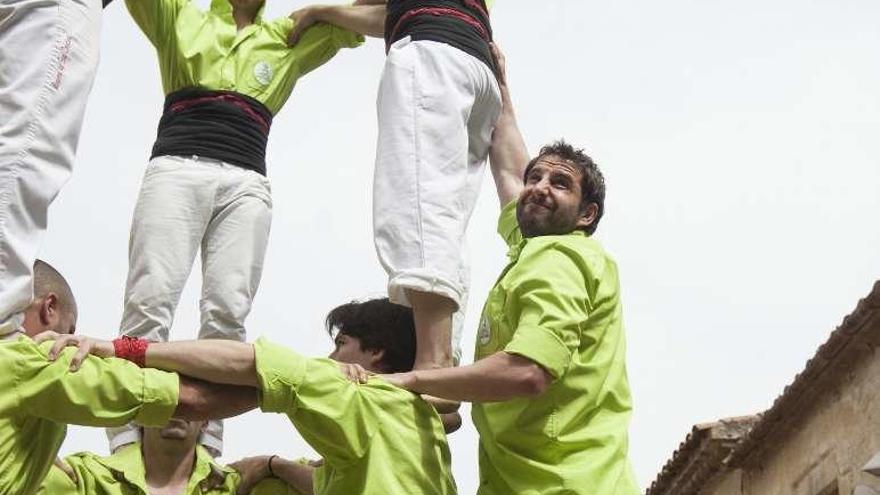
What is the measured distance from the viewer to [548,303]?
5.65 m

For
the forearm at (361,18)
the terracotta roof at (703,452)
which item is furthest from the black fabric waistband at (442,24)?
the terracotta roof at (703,452)

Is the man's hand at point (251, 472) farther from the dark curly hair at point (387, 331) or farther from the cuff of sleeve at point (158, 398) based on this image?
the cuff of sleeve at point (158, 398)

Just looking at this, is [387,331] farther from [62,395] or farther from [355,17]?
[355,17]

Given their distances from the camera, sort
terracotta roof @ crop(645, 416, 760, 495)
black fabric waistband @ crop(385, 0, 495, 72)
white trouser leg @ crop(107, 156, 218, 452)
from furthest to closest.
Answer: terracotta roof @ crop(645, 416, 760, 495), white trouser leg @ crop(107, 156, 218, 452), black fabric waistband @ crop(385, 0, 495, 72)

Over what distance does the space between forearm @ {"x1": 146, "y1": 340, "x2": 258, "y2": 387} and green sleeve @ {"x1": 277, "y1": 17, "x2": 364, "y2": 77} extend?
9.55 ft

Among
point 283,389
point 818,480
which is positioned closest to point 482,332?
point 283,389

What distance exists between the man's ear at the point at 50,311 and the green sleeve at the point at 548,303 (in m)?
1.58

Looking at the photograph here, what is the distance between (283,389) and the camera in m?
5.34

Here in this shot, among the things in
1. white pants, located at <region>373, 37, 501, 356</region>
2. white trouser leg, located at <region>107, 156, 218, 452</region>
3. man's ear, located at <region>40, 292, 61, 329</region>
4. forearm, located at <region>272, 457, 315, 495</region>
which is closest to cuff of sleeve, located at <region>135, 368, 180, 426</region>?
man's ear, located at <region>40, 292, 61, 329</region>

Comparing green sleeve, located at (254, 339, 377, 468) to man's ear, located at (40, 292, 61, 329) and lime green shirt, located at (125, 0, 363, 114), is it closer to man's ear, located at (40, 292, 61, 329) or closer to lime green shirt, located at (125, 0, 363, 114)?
man's ear, located at (40, 292, 61, 329)

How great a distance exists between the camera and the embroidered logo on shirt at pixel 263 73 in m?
7.78

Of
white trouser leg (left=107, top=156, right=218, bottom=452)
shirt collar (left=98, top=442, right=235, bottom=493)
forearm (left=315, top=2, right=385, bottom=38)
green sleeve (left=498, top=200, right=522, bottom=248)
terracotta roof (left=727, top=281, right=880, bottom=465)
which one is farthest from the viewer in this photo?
terracotta roof (left=727, top=281, right=880, bottom=465)

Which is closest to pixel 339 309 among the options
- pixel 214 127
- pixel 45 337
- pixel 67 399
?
pixel 45 337

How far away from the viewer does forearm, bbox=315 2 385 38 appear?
7.85 metres
